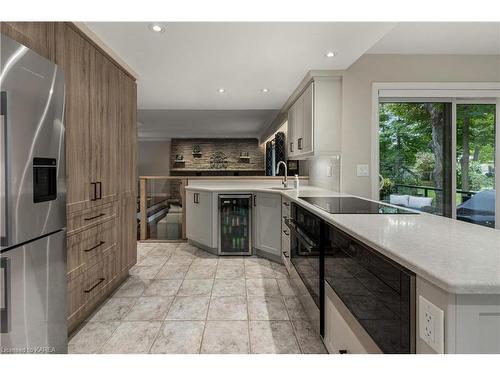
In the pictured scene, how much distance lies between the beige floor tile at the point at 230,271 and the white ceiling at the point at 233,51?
2219 millimetres

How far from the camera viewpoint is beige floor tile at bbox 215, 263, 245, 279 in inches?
122

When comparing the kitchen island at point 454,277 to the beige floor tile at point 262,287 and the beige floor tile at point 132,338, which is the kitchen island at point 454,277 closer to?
the beige floor tile at point 132,338

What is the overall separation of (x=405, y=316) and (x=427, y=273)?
0.21 meters

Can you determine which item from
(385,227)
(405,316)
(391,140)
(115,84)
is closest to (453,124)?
(391,140)

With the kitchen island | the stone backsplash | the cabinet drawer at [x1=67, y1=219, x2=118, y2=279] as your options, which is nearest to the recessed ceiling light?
the cabinet drawer at [x1=67, y1=219, x2=118, y2=279]

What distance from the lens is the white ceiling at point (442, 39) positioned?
2.35 metres

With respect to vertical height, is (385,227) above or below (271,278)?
above

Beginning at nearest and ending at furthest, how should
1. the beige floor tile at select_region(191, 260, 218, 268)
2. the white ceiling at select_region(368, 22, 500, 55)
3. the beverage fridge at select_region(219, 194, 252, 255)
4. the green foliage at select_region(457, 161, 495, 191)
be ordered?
1. the white ceiling at select_region(368, 22, 500, 55)
2. the green foliage at select_region(457, 161, 495, 191)
3. the beige floor tile at select_region(191, 260, 218, 268)
4. the beverage fridge at select_region(219, 194, 252, 255)

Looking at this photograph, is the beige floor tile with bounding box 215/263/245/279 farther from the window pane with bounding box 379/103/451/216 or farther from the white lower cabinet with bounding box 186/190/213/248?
the window pane with bounding box 379/103/451/216

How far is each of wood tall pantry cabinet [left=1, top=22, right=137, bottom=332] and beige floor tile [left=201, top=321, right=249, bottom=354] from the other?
93 cm

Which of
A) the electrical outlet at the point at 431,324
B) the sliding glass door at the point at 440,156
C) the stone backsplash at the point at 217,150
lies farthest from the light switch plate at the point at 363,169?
the stone backsplash at the point at 217,150

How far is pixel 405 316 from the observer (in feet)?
2.87

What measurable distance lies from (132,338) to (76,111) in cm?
160

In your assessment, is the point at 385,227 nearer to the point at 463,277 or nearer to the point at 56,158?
the point at 463,277
